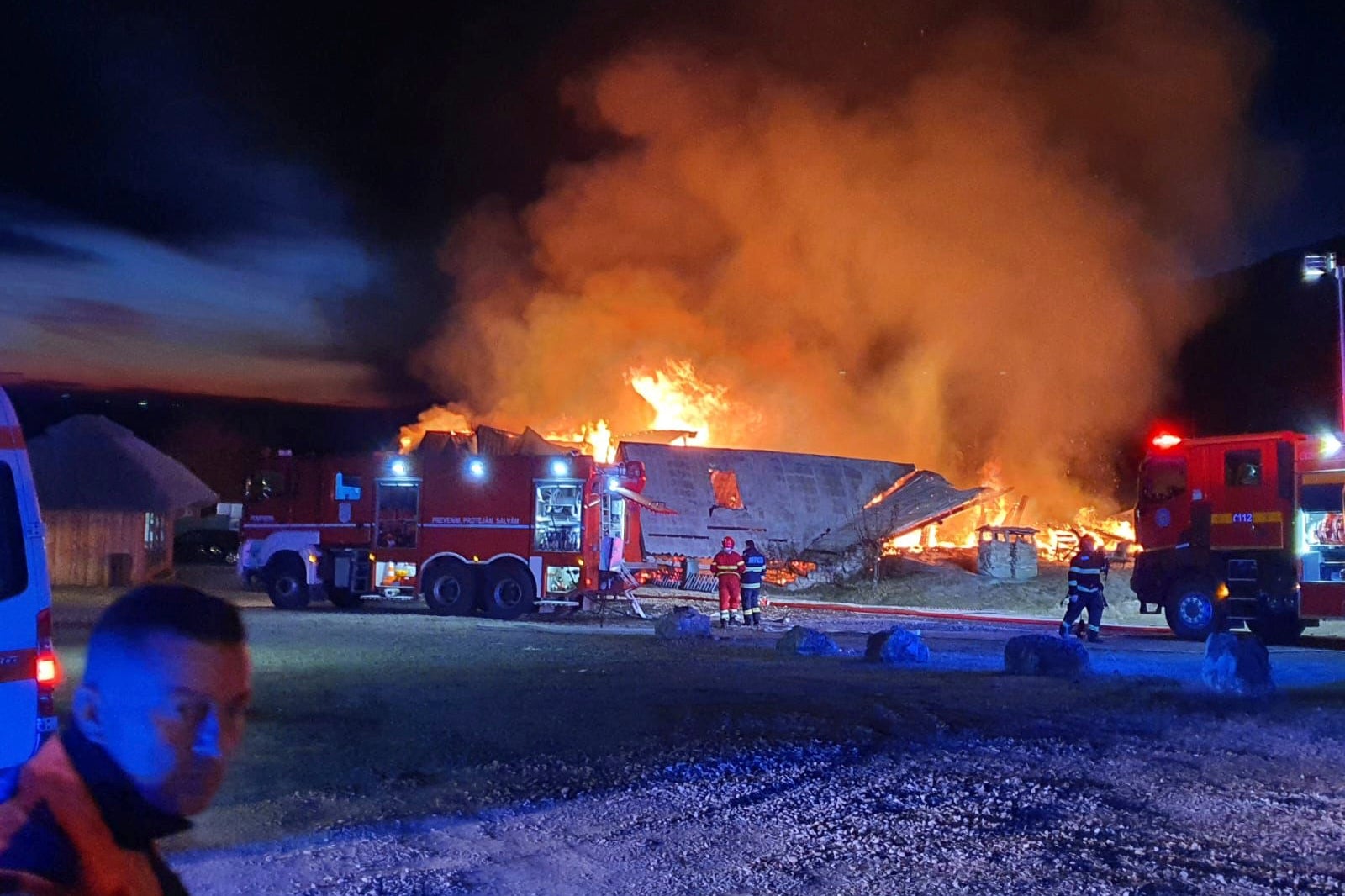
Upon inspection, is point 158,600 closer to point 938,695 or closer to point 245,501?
point 938,695

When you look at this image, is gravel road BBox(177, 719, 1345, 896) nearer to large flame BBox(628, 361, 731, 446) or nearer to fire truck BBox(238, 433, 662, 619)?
fire truck BBox(238, 433, 662, 619)

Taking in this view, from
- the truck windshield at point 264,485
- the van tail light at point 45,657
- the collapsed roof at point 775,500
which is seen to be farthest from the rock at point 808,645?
the collapsed roof at point 775,500

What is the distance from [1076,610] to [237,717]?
15.0 metres

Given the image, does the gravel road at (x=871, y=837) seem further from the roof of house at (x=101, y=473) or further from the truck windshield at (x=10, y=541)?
the roof of house at (x=101, y=473)

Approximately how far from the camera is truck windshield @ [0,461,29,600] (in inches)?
172

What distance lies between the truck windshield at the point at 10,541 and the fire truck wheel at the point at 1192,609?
15.8 m

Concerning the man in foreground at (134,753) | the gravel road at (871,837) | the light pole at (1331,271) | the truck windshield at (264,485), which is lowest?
the gravel road at (871,837)

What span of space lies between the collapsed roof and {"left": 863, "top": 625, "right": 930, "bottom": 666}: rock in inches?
632

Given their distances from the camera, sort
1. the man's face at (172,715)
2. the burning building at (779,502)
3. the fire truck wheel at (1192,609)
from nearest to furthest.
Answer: the man's face at (172,715) → the fire truck wheel at (1192,609) → the burning building at (779,502)

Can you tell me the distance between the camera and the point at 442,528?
1806 cm

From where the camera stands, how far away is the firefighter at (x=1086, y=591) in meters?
15.4

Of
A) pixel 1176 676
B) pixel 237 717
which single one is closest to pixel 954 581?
pixel 1176 676

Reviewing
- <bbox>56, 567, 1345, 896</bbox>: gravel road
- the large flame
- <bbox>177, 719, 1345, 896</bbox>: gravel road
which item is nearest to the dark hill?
the large flame

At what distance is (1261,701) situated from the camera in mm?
10062
